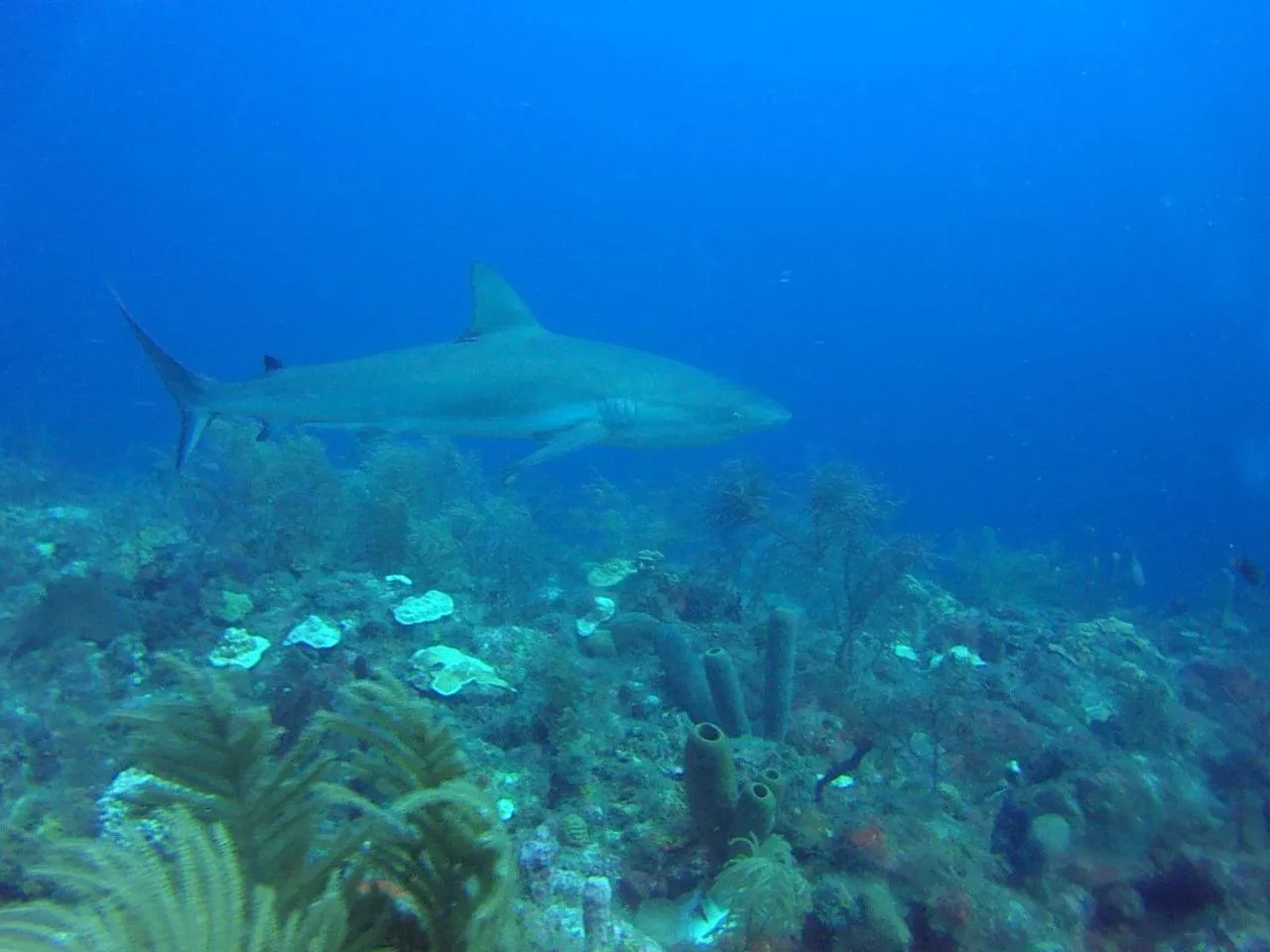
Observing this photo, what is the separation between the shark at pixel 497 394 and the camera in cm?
811

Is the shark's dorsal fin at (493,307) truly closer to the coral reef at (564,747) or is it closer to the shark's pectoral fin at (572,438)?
the shark's pectoral fin at (572,438)

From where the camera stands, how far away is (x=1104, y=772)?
526 cm

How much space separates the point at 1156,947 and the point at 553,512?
16.9 meters

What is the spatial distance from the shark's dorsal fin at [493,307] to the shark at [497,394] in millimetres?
13

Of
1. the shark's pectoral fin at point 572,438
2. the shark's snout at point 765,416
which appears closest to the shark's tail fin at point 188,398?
the shark's pectoral fin at point 572,438

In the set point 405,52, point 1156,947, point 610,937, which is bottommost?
point 1156,947

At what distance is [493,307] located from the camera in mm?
8977

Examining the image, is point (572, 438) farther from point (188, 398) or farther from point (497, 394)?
point (188, 398)

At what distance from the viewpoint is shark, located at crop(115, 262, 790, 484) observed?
26.6 feet

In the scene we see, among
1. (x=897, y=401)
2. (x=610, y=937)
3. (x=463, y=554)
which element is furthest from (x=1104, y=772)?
(x=897, y=401)

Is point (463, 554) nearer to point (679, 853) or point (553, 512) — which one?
point (679, 853)

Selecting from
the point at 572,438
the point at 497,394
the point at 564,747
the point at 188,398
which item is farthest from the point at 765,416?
the point at 188,398

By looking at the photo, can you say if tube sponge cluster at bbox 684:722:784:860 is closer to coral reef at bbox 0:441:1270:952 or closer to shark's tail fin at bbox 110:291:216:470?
coral reef at bbox 0:441:1270:952

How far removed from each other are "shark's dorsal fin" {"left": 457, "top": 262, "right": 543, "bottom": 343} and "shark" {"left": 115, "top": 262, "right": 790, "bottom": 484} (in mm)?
13
